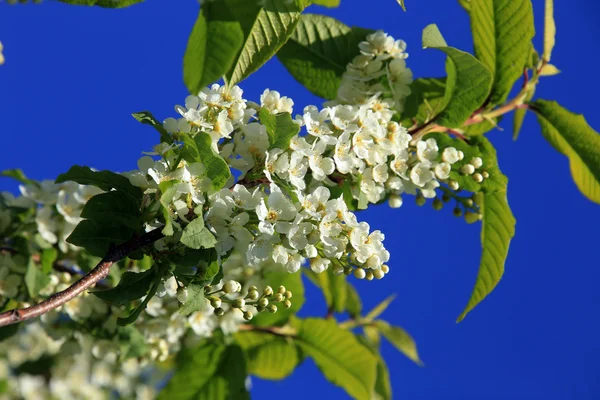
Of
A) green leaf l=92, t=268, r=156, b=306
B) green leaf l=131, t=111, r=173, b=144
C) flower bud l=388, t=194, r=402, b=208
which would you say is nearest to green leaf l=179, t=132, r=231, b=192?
green leaf l=131, t=111, r=173, b=144

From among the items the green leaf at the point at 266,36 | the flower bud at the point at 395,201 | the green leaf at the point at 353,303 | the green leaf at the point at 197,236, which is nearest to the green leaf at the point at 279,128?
the green leaf at the point at 266,36

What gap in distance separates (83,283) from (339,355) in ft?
3.75

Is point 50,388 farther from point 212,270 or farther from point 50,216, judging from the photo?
point 212,270

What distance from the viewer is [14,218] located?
175 cm

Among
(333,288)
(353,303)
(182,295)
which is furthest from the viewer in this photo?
(353,303)

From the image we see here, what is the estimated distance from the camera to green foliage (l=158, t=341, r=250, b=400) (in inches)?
76.7

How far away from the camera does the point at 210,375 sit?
78.4 inches

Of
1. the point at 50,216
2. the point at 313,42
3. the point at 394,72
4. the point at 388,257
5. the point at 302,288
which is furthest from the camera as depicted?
the point at 302,288

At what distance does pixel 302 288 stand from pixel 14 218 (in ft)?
2.74

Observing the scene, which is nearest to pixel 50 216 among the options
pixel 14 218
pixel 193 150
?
pixel 14 218

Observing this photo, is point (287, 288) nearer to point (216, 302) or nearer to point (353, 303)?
point (353, 303)

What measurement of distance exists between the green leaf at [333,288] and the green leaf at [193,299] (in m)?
1.30

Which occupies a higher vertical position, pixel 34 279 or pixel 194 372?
pixel 34 279

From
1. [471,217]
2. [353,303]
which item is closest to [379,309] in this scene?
[353,303]
